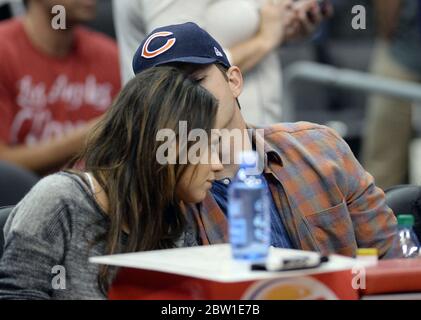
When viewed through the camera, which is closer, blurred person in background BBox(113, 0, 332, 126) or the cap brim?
the cap brim

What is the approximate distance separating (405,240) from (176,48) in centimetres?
85

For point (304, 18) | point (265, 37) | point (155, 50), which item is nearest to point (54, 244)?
point (155, 50)

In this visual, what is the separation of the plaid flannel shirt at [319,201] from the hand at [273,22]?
1061 millimetres

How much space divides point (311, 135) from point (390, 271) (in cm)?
83

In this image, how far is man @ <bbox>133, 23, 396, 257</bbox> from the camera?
3.15 metres

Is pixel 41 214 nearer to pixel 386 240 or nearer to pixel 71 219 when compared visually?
pixel 71 219

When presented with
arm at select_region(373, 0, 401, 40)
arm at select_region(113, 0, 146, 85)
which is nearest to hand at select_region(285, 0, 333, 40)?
arm at select_region(113, 0, 146, 85)

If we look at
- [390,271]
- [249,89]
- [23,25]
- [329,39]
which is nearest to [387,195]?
[249,89]

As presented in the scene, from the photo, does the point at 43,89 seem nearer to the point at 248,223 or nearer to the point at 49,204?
the point at 49,204

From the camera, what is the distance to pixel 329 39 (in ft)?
27.6

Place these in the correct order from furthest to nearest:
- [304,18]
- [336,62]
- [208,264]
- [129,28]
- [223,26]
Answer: [336,62] < [304,18] < [129,28] < [223,26] < [208,264]

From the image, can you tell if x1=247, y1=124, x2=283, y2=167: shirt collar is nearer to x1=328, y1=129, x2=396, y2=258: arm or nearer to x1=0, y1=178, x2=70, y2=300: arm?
x1=328, y1=129, x2=396, y2=258: arm

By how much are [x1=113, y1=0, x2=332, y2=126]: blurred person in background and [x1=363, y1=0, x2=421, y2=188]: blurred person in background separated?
1.29 m

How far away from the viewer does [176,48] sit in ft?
10.3
